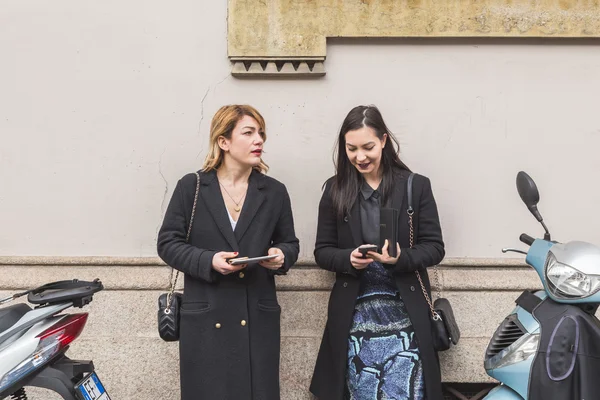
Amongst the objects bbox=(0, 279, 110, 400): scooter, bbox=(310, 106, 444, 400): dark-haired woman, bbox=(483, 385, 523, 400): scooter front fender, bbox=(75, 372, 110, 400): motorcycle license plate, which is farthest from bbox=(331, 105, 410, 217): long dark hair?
bbox=(75, 372, 110, 400): motorcycle license plate

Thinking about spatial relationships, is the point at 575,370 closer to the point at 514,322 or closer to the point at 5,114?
the point at 514,322

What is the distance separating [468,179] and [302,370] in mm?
1656

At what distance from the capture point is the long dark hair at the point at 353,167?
363 centimetres

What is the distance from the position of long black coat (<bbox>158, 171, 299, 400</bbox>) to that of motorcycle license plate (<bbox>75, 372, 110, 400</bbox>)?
0.42 meters

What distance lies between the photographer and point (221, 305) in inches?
137

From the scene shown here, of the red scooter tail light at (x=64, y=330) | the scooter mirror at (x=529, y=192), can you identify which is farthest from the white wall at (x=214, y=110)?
the scooter mirror at (x=529, y=192)

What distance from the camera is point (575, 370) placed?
2.89 m

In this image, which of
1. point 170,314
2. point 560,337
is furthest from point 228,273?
point 560,337

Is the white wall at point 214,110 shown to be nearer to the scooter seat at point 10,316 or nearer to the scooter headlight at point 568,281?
the scooter seat at point 10,316

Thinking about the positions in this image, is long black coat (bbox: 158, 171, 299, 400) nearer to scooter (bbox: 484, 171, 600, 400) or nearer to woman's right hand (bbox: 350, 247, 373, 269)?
woman's right hand (bbox: 350, 247, 373, 269)

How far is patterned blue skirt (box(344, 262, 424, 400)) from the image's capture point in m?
3.55

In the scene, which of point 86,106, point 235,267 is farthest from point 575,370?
point 86,106

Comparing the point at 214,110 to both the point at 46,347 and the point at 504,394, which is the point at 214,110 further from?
the point at 504,394

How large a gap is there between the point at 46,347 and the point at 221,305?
2.77 feet
